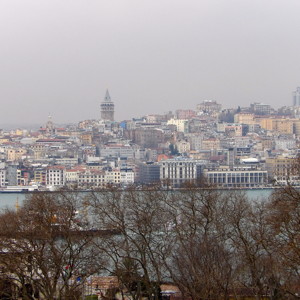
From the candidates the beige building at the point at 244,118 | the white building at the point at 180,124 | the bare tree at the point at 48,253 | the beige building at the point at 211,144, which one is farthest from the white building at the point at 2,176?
the bare tree at the point at 48,253

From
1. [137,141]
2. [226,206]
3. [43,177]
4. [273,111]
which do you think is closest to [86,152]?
[137,141]

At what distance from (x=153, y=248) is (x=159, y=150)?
52.4 metres

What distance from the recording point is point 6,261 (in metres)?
9.70

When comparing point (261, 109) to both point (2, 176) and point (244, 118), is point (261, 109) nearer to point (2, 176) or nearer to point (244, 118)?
point (244, 118)

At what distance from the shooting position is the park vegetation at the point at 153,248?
9031 mm

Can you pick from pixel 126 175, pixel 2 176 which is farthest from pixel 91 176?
pixel 2 176

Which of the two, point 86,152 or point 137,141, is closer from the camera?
point 86,152

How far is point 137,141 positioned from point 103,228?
5871 centimetres

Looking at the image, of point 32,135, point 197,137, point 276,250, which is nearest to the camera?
point 276,250

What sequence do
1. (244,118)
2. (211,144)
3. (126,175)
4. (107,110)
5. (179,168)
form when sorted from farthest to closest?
(107,110) < (244,118) < (211,144) < (126,175) < (179,168)

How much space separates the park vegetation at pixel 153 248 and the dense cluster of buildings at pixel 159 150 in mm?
20983

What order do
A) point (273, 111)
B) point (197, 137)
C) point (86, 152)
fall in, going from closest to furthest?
point (86, 152)
point (197, 137)
point (273, 111)

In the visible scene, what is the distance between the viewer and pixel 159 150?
63.1 metres

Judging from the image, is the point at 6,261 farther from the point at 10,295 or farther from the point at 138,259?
the point at 138,259
